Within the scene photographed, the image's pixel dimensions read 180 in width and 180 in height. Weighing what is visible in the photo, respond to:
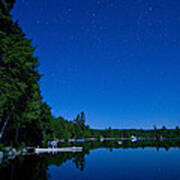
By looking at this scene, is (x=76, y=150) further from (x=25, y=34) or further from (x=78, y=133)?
(x=78, y=133)

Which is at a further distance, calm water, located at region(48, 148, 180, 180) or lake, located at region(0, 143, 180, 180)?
calm water, located at region(48, 148, 180, 180)

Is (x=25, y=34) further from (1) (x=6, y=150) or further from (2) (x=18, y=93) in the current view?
(1) (x=6, y=150)

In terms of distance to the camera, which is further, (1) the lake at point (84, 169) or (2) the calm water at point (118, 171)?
(2) the calm water at point (118, 171)

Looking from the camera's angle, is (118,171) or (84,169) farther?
(84,169)

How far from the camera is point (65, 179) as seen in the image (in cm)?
1781

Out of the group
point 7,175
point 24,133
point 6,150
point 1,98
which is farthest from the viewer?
point 24,133

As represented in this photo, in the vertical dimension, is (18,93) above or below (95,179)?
above

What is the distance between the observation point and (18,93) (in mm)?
26172

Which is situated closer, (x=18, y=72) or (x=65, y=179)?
(x=65, y=179)

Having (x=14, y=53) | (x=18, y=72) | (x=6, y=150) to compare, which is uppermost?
(x=14, y=53)

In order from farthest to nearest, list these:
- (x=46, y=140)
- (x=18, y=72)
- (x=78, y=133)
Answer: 1. (x=78, y=133)
2. (x=46, y=140)
3. (x=18, y=72)

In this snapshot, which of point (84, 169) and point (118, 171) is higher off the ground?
point (84, 169)

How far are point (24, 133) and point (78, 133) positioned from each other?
90962 millimetres

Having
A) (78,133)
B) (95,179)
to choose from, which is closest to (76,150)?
(95,179)
